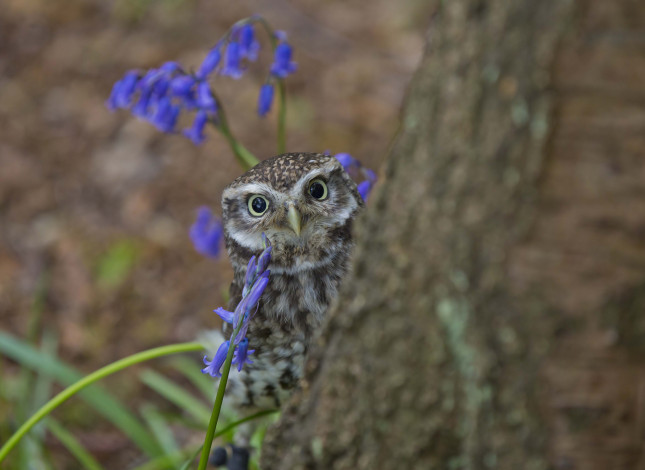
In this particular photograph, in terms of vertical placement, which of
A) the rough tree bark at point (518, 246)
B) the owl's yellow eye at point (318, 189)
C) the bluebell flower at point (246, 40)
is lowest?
the rough tree bark at point (518, 246)

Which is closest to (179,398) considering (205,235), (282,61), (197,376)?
(197,376)

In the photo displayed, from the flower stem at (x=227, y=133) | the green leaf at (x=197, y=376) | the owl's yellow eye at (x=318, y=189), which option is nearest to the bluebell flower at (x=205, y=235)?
the flower stem at (x=227, y=133)

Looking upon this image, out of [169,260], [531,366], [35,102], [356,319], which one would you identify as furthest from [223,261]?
[531,366]

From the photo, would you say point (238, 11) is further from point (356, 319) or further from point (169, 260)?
point (356, 319)

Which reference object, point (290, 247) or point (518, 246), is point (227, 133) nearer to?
point (290, 247)

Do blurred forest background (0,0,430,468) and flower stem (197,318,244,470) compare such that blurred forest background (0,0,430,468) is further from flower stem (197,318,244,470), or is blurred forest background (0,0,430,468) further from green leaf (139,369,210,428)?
flower stem (197,318,244,470)

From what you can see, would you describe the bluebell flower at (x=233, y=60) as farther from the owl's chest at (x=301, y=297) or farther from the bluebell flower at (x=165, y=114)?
the owl's chest at (x=301, y=297)

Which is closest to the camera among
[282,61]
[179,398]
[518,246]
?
[518,246]
